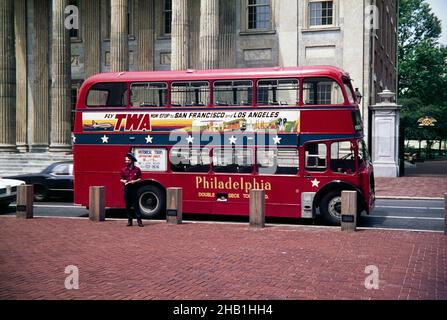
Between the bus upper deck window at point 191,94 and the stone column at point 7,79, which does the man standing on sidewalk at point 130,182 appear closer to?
the bus upper deck window at point 191,94

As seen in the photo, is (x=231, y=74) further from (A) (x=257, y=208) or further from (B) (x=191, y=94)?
(A) (x=257, y=208)

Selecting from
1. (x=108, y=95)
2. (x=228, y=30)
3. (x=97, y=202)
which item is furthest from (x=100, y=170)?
(x=228, y=30)

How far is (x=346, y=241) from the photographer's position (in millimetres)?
12320

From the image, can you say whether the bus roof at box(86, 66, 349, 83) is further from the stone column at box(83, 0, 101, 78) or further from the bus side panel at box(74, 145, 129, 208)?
the stone column at box(83, 0, 101, 78)

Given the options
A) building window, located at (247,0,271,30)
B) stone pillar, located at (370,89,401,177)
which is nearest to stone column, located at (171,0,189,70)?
building window, located at (247,0,271,30)

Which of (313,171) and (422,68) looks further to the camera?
(422,68)

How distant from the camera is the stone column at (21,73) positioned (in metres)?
38.3

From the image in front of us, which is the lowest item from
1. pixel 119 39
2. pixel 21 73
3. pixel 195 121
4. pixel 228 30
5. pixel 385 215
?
pixel 385 215

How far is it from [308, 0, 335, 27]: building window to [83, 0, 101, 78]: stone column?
13.8 meters

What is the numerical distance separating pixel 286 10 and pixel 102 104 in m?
18.7

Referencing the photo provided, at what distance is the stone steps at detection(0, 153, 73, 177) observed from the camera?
31.6 metres

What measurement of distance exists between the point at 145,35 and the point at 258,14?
7386 mm

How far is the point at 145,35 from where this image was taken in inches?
1412

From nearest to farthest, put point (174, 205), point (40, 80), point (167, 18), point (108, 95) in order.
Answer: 1. point (174, 205)
2. point (108, 95)
3. point (167, 18)
4. point (40, 80)
